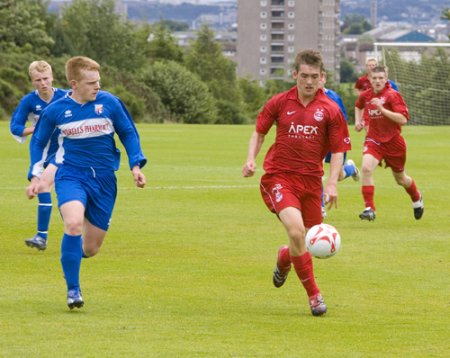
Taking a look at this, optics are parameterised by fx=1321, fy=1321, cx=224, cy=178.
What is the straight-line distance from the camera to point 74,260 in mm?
10719

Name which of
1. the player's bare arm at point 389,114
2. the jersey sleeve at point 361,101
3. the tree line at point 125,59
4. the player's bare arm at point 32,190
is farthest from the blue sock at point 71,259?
the tree line at point 125,59

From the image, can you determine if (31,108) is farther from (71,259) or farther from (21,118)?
(71,259)

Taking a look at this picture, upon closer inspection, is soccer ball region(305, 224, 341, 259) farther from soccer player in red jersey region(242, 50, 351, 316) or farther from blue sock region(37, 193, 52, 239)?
blue sock region(37, 193, 52, 239)

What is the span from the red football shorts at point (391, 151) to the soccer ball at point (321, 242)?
8148mm

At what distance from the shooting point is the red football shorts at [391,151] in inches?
743

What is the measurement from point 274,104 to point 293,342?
8.19 ft

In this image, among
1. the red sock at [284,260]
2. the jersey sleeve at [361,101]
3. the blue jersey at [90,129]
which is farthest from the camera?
the jersey sleeve at [361,101]

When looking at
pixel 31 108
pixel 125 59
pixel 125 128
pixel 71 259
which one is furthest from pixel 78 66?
pixel 125 59

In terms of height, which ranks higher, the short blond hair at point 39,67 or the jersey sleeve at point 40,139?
the short blond hair at point 39,67

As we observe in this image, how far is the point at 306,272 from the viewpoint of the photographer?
10.9 m

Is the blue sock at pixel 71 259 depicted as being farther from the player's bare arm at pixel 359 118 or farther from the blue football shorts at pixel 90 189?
the player's bare arm at pixel 359 118

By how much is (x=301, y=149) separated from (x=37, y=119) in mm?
4983

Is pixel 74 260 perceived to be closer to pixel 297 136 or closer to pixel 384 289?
pixel 297 136

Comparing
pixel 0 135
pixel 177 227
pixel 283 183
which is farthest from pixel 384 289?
pixel 0 135
